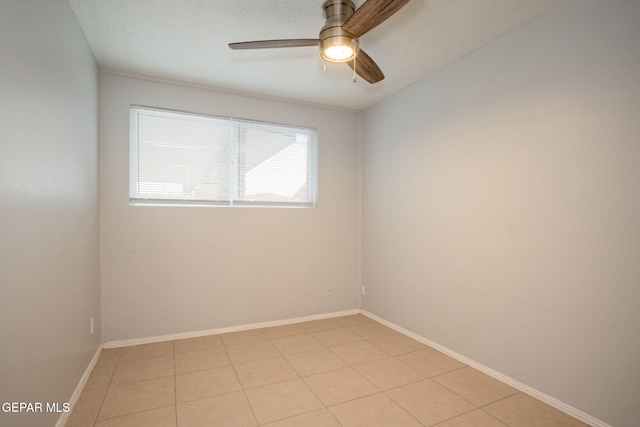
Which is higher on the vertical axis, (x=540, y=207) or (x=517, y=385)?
(x=540, y=207)

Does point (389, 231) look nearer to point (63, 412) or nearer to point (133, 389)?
point (133, 389)

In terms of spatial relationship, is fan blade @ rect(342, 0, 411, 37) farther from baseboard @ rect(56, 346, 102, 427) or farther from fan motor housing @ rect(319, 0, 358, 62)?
baseboard @ rect(56, 346, 102, 427)

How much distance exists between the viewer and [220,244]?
10.8 ft

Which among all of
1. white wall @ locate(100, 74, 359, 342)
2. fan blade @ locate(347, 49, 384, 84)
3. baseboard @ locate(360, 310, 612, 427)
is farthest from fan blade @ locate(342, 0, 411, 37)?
baseboard @ locate(360, 310, 612, 427)

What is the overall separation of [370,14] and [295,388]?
2.48 meters

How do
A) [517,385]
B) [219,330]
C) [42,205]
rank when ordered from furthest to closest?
1. [219,330]
2. [517,385]
3. [42,205]

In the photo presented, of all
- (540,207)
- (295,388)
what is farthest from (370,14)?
(295,388)

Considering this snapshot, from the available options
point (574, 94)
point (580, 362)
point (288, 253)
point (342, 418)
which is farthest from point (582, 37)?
point (288, 253)

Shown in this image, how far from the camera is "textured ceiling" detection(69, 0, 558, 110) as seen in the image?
79.2 inches

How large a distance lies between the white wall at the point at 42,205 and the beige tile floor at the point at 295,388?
38 cm

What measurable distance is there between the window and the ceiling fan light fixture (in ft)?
5.82

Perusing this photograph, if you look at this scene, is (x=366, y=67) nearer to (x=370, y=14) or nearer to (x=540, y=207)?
(x=370, y=14)
